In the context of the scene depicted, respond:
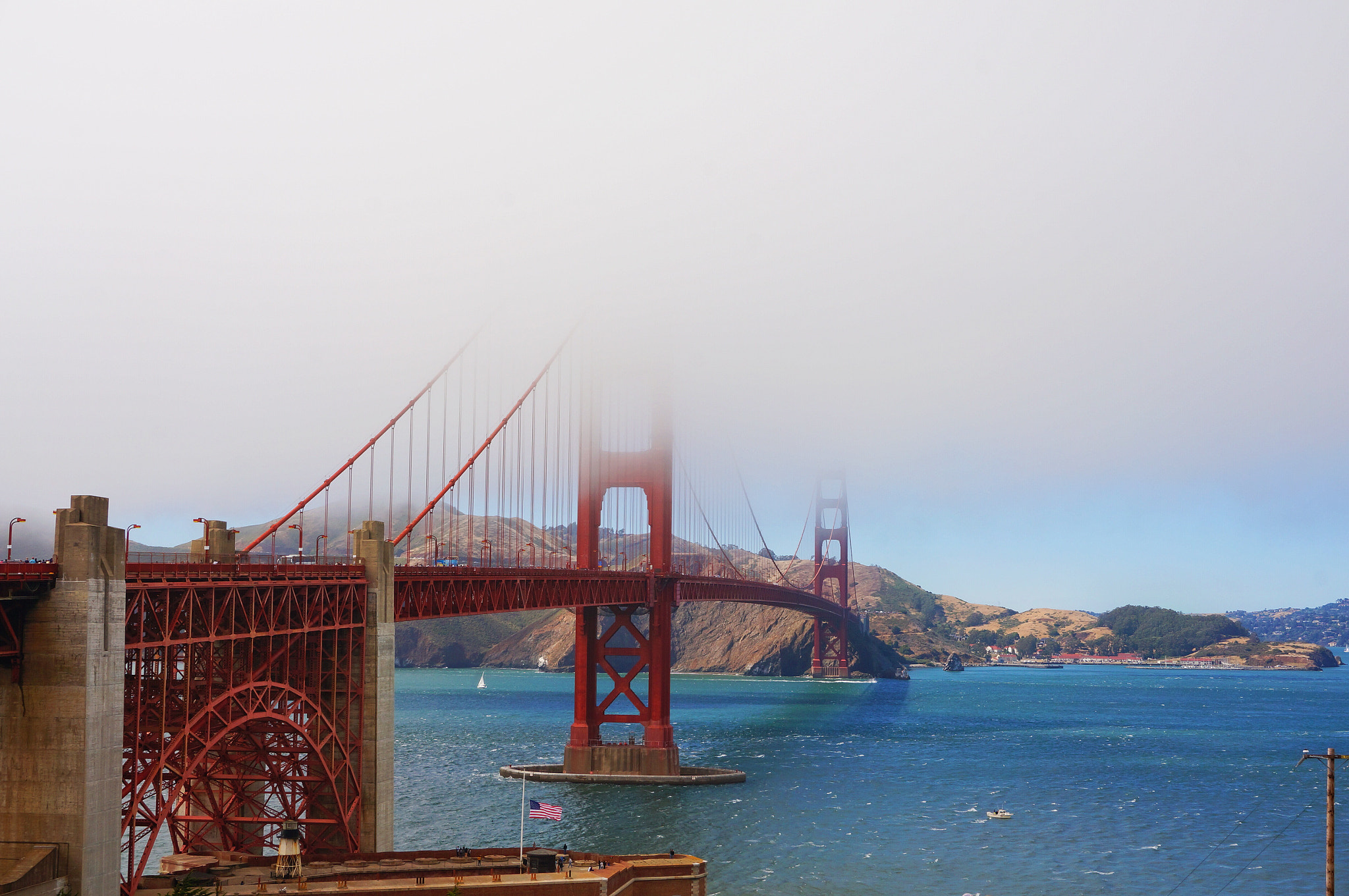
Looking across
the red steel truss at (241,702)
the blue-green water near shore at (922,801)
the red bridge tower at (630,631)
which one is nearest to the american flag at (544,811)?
the red steel truss at (241,702)

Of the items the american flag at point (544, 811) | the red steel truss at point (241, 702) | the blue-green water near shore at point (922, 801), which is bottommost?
the blue-green water near shore at point (922, 801)

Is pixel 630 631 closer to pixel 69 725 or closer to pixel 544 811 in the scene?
pixel 544 811

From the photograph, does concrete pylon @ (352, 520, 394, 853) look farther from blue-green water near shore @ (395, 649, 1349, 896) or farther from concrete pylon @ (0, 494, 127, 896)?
concrete pylon @ (0, 494, 127, 896)

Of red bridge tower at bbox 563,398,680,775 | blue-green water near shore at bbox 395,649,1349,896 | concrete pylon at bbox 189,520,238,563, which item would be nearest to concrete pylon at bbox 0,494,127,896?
concrete pylon at bbox 189,520,238,563

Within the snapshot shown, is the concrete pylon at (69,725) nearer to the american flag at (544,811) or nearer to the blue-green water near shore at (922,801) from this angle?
the american flag at (544,811)

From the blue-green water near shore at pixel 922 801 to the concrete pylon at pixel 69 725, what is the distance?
23.3 meters

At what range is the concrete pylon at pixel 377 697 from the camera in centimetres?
3931

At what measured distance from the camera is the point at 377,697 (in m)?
39.7

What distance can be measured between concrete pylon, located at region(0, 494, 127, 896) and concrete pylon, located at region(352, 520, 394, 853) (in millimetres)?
13471

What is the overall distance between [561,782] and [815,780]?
15.4 meters

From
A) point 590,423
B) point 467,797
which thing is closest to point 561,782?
point 467,797

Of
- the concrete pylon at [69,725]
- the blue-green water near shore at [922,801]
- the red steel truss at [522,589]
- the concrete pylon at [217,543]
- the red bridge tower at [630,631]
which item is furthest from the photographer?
the red bridge tower at [630,631]

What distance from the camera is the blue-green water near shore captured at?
48.0 meters

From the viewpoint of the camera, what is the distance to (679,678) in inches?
7771
